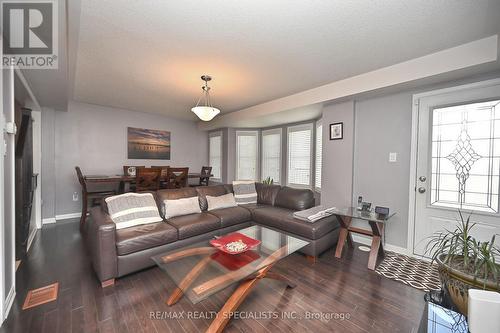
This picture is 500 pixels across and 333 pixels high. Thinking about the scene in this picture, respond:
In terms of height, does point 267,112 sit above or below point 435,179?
above

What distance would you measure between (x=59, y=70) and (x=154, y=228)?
6.65 ft

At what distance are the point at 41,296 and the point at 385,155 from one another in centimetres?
421

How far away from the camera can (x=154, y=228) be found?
2.39 metres

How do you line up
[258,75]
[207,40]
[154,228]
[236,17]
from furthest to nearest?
[258,75] < [154,228] < [207,40] < [236,17]

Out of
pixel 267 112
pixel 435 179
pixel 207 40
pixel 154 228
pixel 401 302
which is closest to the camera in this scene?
pixel 401 302

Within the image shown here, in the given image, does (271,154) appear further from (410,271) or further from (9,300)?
(9,300)

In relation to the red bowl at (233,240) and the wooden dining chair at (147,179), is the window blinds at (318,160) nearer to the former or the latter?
the red bowl at (233,240)

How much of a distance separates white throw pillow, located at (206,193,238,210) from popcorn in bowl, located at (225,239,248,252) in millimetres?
1466

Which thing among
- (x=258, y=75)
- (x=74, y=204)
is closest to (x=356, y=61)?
A: (x=258, y=75)

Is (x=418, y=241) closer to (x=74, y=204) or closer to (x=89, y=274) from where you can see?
(x=89, y=274)

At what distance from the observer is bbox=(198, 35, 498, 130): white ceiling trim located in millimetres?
2018

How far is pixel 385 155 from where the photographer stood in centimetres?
301

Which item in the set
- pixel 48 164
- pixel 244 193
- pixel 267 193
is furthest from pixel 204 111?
pixel 48 164

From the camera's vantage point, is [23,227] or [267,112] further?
[267,112]
